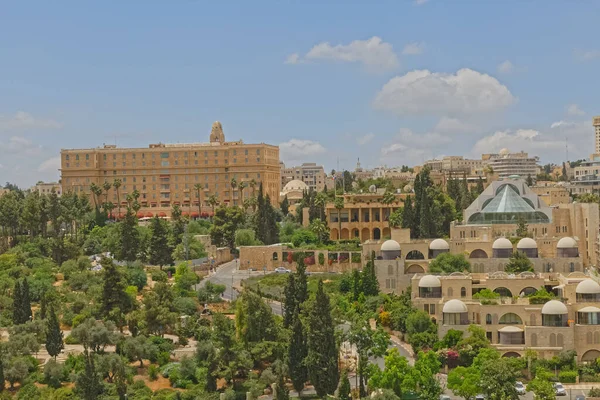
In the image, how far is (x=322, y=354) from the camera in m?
44.7

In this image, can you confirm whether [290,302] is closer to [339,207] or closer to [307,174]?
[339,207]

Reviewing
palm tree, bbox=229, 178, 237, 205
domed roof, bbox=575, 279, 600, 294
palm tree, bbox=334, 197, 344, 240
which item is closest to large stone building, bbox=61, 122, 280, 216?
palm tree, bbox=229, 178, 237, 205

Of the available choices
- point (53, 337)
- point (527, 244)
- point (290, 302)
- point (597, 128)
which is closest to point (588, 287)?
point (527, 244)

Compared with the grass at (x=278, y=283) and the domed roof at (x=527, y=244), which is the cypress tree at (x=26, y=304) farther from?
the domed roof at (x=527, y=244)

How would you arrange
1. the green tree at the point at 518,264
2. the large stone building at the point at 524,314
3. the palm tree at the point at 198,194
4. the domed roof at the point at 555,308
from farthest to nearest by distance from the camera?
the palm tree at the point at 198,194, the green tree at the point at 518,264, the domed roof at the point at 555,308, the large stone building at the point at 524,314

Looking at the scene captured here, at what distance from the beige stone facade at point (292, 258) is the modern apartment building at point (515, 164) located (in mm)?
90786

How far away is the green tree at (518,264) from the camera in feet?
198

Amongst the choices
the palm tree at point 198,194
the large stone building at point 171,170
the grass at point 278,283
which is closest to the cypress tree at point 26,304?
the grass at point 278,283

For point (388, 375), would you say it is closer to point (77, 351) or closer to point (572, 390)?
point (572, 390)

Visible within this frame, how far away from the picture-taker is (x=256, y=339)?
5053cm

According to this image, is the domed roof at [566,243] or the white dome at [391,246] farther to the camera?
the white dome at [391,246]

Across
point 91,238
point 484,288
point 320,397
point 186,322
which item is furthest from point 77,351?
point 91,238

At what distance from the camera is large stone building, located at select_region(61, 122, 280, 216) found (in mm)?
108750

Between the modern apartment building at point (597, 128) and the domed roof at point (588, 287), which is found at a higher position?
the modern apartment building at point (597, 128)
